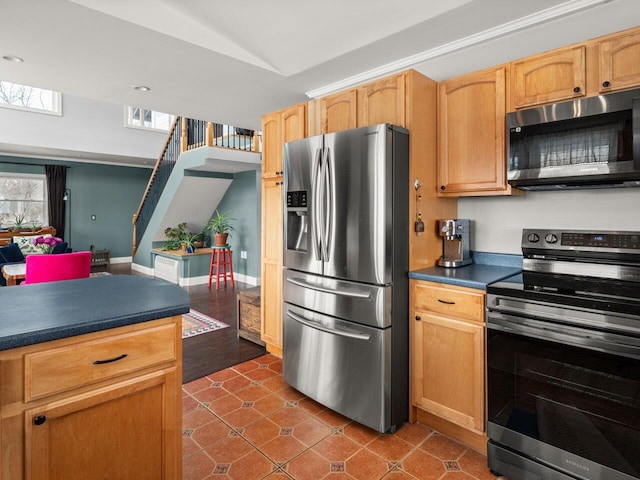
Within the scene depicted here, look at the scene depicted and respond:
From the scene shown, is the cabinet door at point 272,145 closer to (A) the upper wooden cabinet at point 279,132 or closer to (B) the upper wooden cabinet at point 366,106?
(A) the upper wooden cabinet at point 279,132

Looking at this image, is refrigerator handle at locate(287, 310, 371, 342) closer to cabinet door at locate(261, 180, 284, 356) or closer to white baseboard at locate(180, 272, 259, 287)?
cabinet door at locate(261, 180, 284, 356)

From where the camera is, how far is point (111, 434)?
54.8 inches

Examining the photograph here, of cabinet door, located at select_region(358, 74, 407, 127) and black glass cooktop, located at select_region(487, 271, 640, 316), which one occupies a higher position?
cabinet door, located at select_region(358, 74, 407, 127)

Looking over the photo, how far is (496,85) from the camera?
2320mm

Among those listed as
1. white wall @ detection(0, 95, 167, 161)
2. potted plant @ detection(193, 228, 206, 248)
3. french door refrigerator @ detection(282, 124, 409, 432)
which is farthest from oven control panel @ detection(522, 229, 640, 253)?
white wall @ detection(0, 95, 167, 161)

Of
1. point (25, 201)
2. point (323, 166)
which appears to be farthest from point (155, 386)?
point (25, 201)

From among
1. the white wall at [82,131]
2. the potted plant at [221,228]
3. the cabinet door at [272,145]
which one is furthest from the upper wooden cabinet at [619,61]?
the white wall at [82,131]

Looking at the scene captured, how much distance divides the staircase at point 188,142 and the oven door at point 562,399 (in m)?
5.38

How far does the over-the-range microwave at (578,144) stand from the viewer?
185 centimetres

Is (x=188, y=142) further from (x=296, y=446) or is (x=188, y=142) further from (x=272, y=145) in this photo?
(x=296, y=446)

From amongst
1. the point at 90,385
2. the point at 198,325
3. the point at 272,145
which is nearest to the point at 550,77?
the point at 272,145

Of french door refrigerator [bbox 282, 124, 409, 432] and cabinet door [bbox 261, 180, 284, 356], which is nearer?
french door refrigerator [bbox 282, 124, 409, 432]

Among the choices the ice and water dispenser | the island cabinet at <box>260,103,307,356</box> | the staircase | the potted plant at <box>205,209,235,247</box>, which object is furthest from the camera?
the potted plant at <box>205,209,235,247</box>

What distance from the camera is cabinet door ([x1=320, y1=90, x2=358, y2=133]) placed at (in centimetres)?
273
